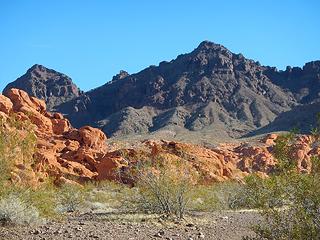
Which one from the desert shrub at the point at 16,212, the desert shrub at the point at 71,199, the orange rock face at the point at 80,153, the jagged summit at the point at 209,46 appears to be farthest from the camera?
the jagged summit at the point at 209,46

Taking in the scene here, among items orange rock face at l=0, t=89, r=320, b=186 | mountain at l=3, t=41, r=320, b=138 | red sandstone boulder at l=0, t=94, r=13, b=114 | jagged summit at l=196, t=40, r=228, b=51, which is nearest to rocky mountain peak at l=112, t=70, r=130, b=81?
mountain at l=3, t=41, r=320, b=138

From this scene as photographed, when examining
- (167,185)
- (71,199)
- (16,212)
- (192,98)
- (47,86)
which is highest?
(47,86)

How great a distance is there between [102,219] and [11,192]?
14.8ft

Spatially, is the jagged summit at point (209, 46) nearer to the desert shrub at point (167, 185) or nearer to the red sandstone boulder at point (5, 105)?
the red sandstone boulder at point (5, 105)

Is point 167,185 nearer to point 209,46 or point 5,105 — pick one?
point 5,105

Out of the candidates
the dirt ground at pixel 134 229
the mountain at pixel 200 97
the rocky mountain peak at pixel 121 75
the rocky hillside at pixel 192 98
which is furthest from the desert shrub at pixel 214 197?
the rocky mountain peak at pixel 121 75

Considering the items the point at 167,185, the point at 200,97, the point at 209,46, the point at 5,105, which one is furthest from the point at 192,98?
the point at 167,185

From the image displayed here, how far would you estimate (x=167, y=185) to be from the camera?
18.9m

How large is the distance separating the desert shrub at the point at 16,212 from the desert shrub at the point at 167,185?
216 inches

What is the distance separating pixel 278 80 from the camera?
159m

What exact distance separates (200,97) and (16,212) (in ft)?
407

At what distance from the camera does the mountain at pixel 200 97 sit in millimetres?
119812

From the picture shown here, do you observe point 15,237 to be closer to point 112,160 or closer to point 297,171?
point 297,171

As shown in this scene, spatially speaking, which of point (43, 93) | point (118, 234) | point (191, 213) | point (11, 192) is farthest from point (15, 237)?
point (43, 93)
